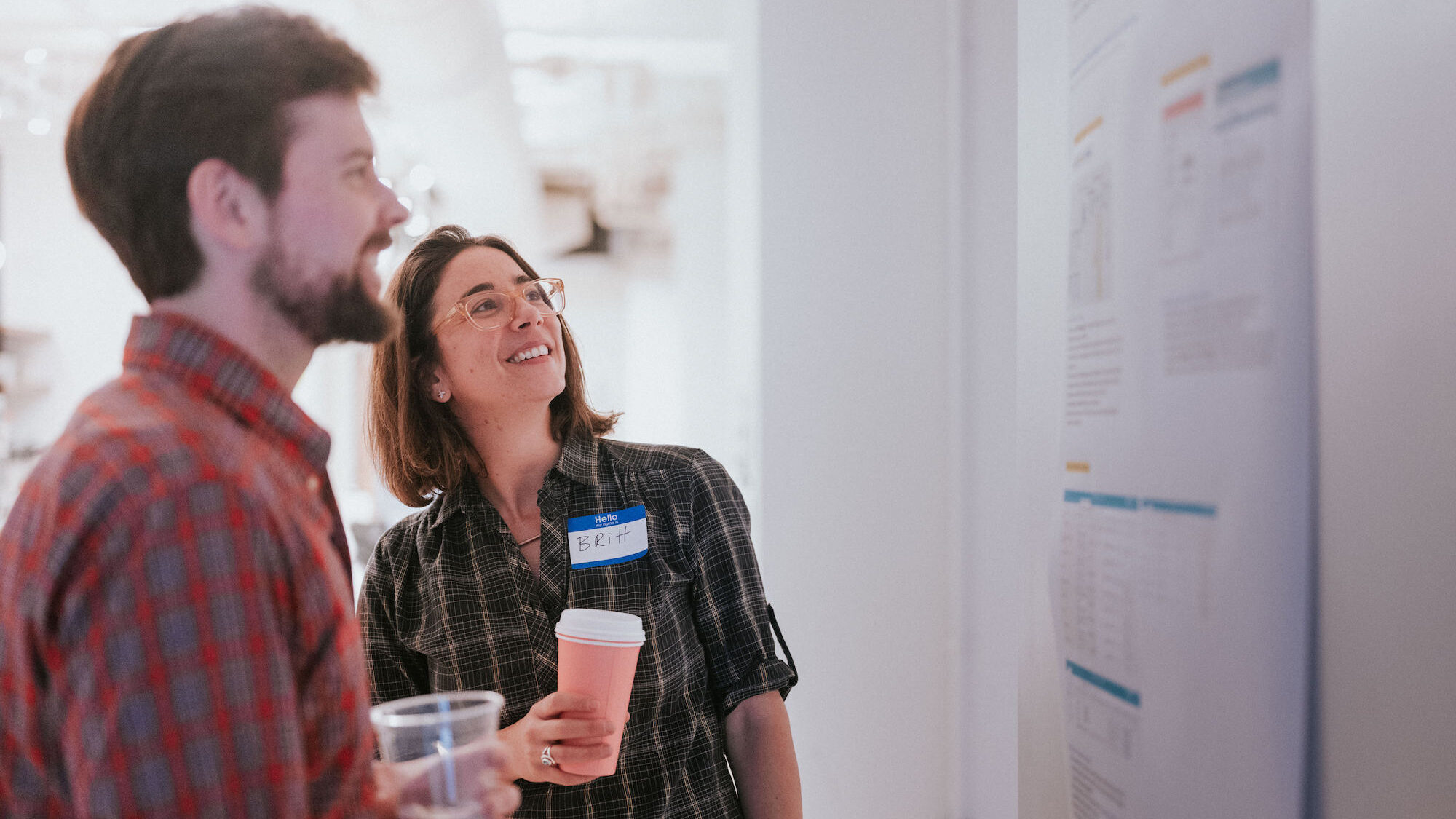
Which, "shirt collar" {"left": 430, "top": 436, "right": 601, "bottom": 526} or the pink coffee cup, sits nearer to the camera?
the pink coffee cup

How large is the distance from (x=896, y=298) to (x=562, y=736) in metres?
1.95

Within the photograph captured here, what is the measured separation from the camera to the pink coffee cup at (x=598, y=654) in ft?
3.70

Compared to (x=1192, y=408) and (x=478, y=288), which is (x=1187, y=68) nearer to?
(x=1192, y=408)

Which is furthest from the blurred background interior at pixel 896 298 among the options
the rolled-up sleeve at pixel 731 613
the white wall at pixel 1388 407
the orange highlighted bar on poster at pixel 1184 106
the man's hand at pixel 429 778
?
the man's hand at pixel 429 778

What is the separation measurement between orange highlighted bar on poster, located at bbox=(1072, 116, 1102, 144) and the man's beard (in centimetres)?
82

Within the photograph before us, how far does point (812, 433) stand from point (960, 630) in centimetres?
77

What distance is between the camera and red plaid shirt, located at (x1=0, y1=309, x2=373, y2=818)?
1.96 feet

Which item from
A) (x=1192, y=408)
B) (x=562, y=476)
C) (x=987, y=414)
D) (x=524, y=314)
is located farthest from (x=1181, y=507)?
(x=987, y=414)

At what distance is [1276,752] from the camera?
78 cm

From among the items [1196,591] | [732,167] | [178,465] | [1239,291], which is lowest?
[1196,591]

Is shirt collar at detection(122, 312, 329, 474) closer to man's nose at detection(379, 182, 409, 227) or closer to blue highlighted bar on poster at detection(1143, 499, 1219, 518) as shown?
man's nose at detection(379, 182, 409, 227)

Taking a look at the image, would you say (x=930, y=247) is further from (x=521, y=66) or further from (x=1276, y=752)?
(x=521, y=66)

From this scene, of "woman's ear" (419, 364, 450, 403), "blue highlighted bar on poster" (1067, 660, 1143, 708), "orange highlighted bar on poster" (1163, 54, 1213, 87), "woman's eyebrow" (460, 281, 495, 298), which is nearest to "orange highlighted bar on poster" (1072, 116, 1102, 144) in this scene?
"orange highlighted bar on poster" (1163, 54, 1213, 87)

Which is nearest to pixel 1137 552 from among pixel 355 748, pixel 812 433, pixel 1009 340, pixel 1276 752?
pixel 1276 752
